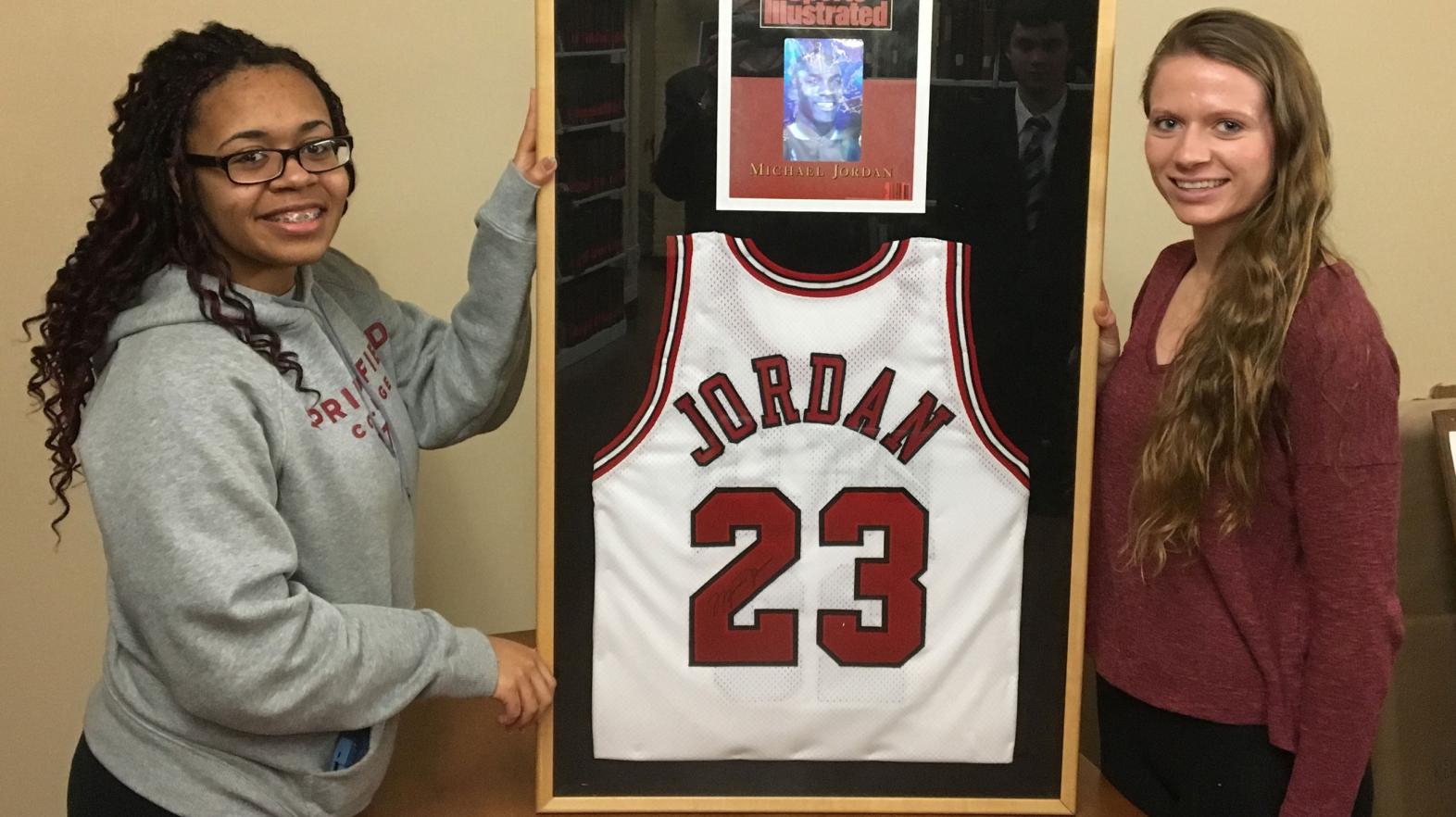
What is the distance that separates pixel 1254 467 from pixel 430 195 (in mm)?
1243

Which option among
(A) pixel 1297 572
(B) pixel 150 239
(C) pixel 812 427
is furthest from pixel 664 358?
(A) pixel 1297 572

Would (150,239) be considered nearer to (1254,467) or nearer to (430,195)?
(430,195)

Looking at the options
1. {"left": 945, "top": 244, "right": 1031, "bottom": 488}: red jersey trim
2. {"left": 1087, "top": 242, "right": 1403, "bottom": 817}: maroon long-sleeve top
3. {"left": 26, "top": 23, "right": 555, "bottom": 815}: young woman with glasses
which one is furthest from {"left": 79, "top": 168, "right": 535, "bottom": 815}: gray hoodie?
{"left": 1087, "top": 242, "right": 1403, "bottom": 817}: maroon long-sleeve top

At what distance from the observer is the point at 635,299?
4.45ft

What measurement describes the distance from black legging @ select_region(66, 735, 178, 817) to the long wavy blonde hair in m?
1.04

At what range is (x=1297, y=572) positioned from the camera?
1.29 metres

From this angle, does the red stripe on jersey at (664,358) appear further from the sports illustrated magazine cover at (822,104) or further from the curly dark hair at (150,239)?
the curly dark hair at (150,239)

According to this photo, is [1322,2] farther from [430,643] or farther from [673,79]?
[430,643]

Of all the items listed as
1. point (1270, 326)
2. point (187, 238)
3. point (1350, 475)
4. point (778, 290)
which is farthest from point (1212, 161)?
point (187, 238)

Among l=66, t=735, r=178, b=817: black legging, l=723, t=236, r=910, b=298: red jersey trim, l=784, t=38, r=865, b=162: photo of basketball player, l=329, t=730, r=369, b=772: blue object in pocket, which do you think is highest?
l=784, t=38, r=865, b=162: photo of basketball player

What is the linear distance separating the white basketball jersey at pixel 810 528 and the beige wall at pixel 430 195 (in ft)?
Answer: 2.33

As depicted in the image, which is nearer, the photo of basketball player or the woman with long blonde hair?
the woman with long blonde hair

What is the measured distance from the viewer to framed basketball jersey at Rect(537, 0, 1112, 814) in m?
1.33

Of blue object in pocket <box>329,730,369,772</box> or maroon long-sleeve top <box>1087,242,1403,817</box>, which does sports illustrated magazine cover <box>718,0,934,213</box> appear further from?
blue object in pocket <box>329,730,369,772</box>
